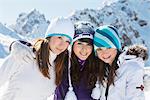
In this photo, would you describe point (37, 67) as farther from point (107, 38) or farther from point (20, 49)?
point (107, 38)

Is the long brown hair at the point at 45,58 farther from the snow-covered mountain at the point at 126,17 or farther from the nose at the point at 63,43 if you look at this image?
the snow-covered mountain at the point at 126,17

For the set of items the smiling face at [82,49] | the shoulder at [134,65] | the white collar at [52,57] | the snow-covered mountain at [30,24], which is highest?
the snow-covered mountain at [30,24]

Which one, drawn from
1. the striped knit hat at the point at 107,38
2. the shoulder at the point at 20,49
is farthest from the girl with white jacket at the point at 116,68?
the shoulder at the point at 20,49

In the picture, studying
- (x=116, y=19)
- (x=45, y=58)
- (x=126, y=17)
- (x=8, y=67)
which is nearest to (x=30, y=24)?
(x=116, y=19)

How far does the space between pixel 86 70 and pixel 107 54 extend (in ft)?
0.80

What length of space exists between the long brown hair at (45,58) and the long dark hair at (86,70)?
0.34 feet

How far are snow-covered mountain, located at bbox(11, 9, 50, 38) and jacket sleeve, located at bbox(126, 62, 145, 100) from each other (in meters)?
107

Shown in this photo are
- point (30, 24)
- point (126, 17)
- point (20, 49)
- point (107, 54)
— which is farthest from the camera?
point (30, 24)

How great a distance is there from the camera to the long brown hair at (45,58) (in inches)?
138

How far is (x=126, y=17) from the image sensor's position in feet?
362

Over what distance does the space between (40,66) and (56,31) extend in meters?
0.33

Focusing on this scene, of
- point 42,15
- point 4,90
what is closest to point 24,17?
point 42,15

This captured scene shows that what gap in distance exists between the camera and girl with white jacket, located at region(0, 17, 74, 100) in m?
3.54

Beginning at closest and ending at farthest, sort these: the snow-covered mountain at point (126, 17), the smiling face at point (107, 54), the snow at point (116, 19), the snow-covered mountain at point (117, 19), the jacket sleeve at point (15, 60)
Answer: the smiling face at point (107, 54) → the jacket sleeve at point (15, 60) → the snow-covered mountain at point (126, 17) → the snow-covered mountain at point (117, 19) → the snow at point (116, 19)
